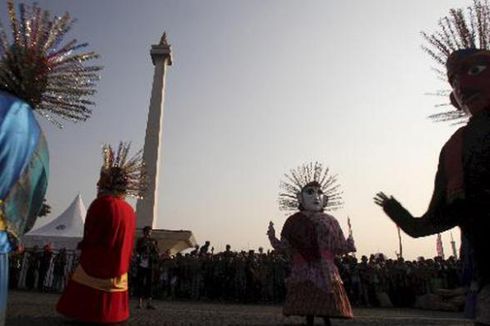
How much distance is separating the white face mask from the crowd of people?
29.6ft

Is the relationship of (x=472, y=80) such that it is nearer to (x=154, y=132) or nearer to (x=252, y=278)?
(x=252, y=278)

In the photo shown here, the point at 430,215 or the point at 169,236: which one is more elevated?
the point at 169,236

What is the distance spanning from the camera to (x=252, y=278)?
16.4 m

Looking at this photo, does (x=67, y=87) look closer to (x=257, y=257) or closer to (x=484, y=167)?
(x=484, y=167)

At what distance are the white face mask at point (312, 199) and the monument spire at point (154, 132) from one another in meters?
15.5

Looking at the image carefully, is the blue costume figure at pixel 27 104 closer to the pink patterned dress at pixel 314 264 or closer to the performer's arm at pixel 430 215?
the performer's arm at pixel 430 215

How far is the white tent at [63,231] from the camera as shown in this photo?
2125cm

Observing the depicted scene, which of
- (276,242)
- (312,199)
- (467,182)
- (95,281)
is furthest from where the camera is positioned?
(312,199)

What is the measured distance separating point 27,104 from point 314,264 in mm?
5122

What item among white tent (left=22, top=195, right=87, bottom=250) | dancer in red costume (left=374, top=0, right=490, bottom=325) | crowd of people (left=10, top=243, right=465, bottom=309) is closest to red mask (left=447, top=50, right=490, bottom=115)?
dancer in red costume (left=374, top=0, right=490, bottom=325)

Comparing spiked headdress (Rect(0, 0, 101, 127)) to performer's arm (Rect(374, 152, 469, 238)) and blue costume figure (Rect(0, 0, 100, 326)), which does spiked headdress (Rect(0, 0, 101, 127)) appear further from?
performer's arm (Rect(374, 152, 469, 238))

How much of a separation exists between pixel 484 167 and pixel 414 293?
16.0 meters

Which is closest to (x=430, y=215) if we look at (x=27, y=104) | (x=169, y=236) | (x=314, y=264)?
(x=27, y=104)

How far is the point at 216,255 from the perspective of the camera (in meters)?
17.4
